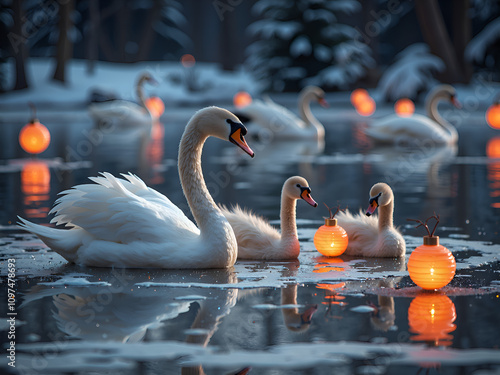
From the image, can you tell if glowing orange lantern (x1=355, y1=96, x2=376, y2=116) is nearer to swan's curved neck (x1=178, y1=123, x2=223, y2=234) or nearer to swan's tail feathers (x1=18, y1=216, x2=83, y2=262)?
swan's curved neck (x1=178, y1=123, x2=223, y2=234)

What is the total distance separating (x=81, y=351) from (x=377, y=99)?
30.9 meters

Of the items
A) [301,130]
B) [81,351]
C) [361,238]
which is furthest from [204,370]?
[301,130]

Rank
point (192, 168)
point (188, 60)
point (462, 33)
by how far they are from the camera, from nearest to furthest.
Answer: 1. point (192, 168)
2. point (462, 33)
3. point (188, 60)

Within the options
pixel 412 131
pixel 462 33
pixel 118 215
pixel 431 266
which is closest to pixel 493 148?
pixel 412 131

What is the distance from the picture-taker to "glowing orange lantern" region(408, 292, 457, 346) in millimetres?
5051

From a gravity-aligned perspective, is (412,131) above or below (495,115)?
below

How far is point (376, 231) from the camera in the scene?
7816 mm

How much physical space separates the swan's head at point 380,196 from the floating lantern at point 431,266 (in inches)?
47.2

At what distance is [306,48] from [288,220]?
2912 cm

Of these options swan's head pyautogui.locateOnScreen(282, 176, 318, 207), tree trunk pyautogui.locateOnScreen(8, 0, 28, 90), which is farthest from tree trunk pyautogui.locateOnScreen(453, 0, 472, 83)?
swan's head pyautogui.locateOnScreen(282, 176, 318, 207)

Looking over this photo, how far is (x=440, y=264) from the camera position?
621cm

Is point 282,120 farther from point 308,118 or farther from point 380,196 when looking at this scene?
point 380,196

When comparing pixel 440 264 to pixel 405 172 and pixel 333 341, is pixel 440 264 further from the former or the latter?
pixel 405 172

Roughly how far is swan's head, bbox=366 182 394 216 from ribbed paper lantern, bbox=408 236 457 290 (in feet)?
3.93
